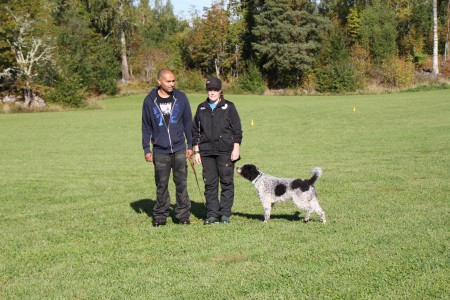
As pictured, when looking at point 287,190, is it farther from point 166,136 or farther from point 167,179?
point 166,136

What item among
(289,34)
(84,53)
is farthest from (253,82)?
(84,53)

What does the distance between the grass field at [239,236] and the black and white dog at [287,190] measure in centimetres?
27

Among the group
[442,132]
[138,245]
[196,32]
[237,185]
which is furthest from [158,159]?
[196,32]

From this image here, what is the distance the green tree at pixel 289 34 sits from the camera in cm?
6334

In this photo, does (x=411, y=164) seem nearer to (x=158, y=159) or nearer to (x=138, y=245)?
(x=158, y=159)

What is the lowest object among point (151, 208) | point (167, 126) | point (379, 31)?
point (151, 208)

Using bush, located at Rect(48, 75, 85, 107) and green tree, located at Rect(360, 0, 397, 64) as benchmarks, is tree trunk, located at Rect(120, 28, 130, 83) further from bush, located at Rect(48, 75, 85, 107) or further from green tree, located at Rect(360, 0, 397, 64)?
green tree, located at Rect(360, 0, 397, 64)

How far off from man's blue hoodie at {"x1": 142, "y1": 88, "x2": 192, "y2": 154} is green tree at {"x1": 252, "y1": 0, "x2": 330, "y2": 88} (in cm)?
5761

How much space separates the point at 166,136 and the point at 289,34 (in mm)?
59115

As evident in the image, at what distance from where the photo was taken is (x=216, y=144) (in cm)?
753

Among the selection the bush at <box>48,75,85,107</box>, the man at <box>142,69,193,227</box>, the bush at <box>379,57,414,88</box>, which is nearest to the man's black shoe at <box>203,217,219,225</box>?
the man at <box>142,69,193,227</box>

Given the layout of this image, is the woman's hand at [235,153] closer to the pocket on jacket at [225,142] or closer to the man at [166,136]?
the pocket on jacket at [225,142]

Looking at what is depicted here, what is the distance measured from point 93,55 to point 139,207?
60162mm

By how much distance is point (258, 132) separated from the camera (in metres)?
26.2
